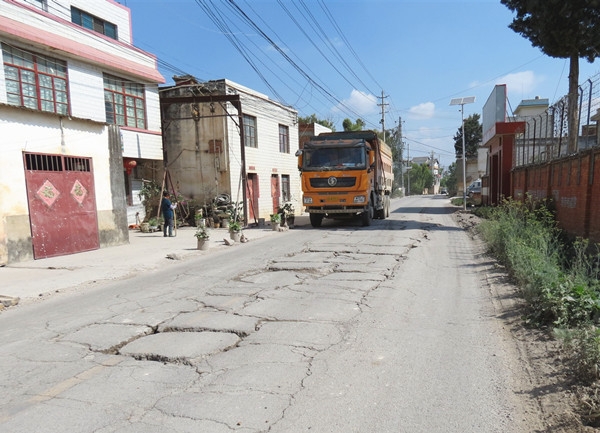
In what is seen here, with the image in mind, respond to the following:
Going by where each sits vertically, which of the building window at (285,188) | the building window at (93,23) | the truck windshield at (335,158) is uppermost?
the building window at (93,23)

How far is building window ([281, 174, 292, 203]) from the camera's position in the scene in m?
24.2

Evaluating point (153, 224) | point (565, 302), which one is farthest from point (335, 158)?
point (565, 302)

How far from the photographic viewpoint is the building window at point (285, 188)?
79.5 feet

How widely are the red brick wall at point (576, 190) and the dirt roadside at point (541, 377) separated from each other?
5039mm

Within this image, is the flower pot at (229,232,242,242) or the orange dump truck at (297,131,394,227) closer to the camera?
the flower pot at (229,232,242,242)

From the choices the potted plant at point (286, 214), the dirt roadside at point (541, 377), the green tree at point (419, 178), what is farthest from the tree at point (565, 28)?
the green tree at point (419, 178)

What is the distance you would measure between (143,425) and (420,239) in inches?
428

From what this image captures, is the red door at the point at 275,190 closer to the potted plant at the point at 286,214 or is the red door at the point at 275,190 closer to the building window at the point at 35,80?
the potted plant at the point at 286,214

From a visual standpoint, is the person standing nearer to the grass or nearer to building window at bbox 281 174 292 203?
building window at bbox 281 174 292 203

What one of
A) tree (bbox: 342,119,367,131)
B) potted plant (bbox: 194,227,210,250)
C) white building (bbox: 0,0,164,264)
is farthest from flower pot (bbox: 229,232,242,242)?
tree (bbox: 342,119,367,131)

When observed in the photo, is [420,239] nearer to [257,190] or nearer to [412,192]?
[257,190]

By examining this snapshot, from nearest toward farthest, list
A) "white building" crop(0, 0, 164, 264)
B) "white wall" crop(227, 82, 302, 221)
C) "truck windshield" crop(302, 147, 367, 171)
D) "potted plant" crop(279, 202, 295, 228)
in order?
"white building" crop(0, 0, 164, 264), "truck windshield" crop(302, 147, 367, 171), "potted plant" crop(279, 202, 295, 228), "white wall" crop(227, 82, 302, 221)

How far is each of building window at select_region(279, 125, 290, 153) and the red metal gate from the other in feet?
44.6

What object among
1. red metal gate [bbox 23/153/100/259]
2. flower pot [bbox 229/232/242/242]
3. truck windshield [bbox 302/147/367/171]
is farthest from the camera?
truck windshield [bbox 302/147/367/171]
